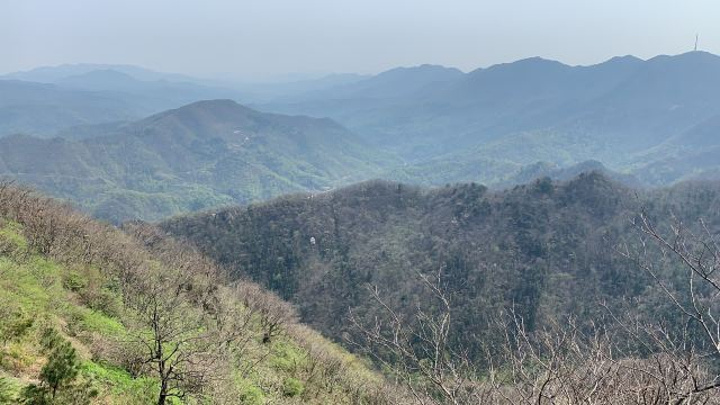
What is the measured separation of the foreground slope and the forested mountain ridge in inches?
2544

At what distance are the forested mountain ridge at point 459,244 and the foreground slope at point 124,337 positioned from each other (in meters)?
64.6

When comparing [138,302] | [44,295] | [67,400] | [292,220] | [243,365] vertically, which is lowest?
[292,220]

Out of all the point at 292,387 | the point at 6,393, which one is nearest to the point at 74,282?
the point at 292,387

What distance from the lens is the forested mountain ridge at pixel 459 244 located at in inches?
4333

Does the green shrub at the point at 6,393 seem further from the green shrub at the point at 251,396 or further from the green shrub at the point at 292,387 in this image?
the green shrub at the point at 292,387

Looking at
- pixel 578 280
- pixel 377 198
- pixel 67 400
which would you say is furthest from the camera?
pixel 377 198

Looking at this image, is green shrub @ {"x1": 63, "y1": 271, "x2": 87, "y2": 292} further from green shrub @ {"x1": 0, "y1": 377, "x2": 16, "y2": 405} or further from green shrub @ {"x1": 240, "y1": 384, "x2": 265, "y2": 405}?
green shrub @ {"x1": 0, "y1": 377, "x2": 16, "y2": 405}

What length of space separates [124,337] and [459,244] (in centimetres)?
11518

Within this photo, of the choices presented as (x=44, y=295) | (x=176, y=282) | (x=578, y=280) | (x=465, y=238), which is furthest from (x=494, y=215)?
(x=44, y=295)

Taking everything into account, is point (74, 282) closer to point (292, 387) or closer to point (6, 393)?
point (292, 387)

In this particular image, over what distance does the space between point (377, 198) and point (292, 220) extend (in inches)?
1202

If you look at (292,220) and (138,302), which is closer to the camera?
(138,302)

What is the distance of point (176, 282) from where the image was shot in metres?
34.7

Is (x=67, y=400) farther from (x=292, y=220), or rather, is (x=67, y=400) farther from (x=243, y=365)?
(x=292, y=220)
